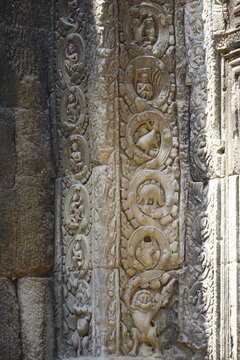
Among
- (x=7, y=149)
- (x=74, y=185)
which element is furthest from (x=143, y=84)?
(x=7, y=149)

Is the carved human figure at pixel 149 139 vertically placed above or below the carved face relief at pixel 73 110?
below

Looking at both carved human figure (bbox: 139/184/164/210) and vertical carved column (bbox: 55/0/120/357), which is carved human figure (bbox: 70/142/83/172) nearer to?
vertical carved column (bbox: 55/0/120/357)

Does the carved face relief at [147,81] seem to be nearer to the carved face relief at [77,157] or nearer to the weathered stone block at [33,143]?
the carved face relief at [77,157]

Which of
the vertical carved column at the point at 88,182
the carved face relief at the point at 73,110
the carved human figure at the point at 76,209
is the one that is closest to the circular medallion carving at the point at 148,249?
the vertical carved column at the point at 88,182

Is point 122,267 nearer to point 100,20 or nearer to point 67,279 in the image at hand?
point 67,279

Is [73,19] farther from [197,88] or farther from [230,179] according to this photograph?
[230,179]

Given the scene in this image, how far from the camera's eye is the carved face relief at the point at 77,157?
6913 millimetres

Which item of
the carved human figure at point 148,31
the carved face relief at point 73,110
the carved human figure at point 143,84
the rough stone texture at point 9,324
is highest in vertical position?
the carved human figure at point 148,31

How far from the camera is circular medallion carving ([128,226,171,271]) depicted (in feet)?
22.2

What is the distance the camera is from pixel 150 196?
683 centimetres

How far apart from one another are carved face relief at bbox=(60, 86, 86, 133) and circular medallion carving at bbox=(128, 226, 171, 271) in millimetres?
735

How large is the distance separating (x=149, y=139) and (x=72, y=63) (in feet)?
2.22

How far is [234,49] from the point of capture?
6.59 meters

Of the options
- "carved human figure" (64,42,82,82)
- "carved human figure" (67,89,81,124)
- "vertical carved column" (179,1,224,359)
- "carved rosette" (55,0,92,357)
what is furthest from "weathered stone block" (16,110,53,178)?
"vertical carved column" (179,1,224,359)
